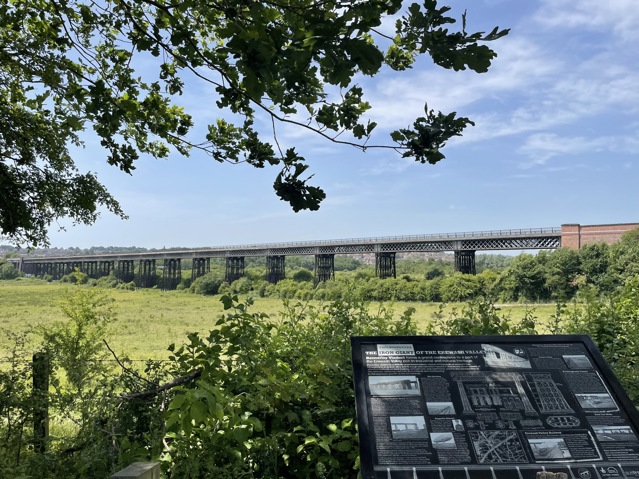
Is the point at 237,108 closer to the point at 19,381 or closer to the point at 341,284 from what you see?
the point at 341,284

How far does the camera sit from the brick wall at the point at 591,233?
47.2 m

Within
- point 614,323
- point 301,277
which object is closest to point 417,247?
point 301,277

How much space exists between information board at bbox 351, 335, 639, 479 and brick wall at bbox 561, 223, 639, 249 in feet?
162

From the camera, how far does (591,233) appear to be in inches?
1933

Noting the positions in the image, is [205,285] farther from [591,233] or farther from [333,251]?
[591,233]

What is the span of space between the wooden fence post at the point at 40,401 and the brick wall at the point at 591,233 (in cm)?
5007

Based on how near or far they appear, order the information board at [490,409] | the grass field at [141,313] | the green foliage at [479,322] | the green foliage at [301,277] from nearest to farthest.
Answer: the information board at [490,409] → the green foliage at [479,322] → the green foliage at [301,277] → the grass field at [141,313]

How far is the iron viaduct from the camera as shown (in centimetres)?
4353

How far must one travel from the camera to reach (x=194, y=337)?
3.10 meters

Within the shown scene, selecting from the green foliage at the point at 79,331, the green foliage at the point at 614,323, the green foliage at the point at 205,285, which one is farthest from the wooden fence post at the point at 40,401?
the green foliage at the point at 205,285

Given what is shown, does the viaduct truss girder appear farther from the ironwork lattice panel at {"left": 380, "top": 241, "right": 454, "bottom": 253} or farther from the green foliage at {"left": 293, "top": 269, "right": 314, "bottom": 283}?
the green foliage at {"left": 293, "top": 269, "right": 314, "bottom": 283}

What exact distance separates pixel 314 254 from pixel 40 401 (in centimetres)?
4225

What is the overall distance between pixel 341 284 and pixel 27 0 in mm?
5083

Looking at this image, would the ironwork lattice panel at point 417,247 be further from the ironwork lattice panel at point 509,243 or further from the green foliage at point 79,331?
the green foliage at point 79,331
